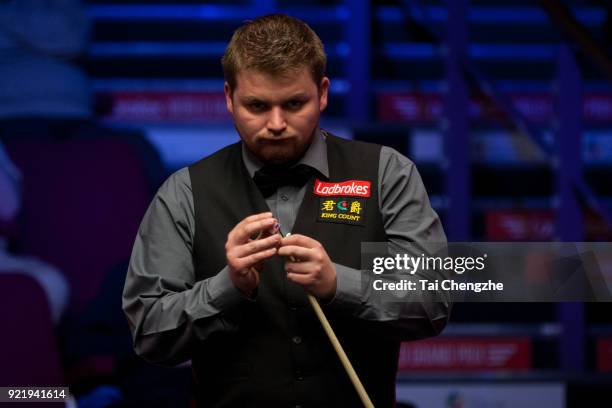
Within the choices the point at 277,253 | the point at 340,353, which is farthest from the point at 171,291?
the point at 340,353

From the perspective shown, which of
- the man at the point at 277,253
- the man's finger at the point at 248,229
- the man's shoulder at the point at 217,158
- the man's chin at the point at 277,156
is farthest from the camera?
the man's shoulder at the point at 217,158

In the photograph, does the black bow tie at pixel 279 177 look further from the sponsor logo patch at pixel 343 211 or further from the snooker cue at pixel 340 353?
the snooker cue at pixel 340 353

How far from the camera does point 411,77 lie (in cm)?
464

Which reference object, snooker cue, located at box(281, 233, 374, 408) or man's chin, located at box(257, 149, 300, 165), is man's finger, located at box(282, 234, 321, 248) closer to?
snooker cue, located at box(281, 233, 374, 408)

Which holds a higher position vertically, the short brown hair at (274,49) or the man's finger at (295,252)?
the short brown hair at (274,49)

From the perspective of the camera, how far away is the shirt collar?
6.87 feet

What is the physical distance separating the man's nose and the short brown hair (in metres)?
0.07

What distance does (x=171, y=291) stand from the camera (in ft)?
6.47

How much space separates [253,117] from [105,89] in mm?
2680

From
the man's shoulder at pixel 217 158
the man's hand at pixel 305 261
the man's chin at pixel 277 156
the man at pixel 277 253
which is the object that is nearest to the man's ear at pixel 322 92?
the man at pixel 277 253

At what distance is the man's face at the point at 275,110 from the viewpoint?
1.94 metres

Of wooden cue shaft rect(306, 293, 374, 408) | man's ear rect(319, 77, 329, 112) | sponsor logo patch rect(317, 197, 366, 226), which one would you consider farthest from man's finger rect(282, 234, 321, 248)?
man's ear rect(319, 77, 329, 112)

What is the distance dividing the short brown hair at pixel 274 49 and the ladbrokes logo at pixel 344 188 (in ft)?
0.74

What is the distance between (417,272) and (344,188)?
0.85 feet
